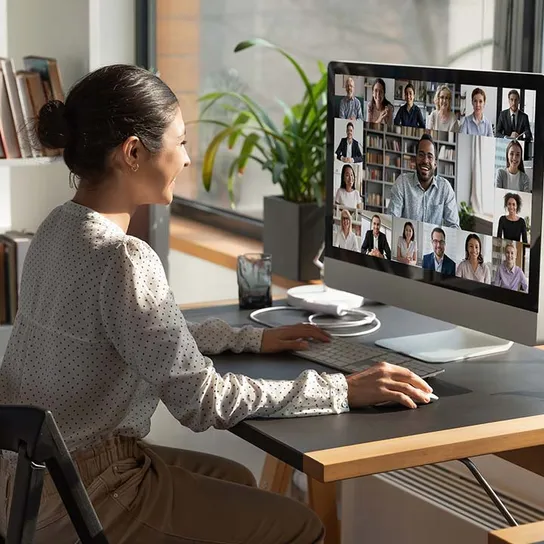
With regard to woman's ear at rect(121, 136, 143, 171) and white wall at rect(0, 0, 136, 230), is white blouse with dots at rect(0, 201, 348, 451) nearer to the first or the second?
woman's ear at rect(121, 136, 143, 171)

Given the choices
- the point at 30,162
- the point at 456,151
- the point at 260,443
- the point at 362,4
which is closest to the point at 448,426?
the point at 260,443

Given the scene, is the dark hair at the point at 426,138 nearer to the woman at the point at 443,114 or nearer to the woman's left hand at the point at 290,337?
the woman at the point at 443,114

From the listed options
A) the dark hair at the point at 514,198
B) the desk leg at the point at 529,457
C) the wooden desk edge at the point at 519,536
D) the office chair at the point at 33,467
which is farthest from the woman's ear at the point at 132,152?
the wooden desk edge at the point at 519,536

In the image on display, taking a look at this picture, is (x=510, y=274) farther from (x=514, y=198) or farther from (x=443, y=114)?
(x=443, y=114)

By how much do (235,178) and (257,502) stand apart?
6.76 feet

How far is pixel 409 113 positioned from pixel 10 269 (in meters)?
1.37

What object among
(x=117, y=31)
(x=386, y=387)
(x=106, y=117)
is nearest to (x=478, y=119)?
(x=386, y=387)

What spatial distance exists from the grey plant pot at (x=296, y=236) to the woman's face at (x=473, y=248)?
104cm

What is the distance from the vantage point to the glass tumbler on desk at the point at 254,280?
7.95ft

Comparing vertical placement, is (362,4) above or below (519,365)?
above

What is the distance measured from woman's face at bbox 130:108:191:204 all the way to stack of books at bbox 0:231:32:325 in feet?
4.04

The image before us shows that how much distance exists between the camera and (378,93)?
2.19 meters

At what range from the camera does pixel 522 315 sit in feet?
6.40

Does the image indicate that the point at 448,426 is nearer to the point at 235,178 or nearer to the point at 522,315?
the point at 522,315
